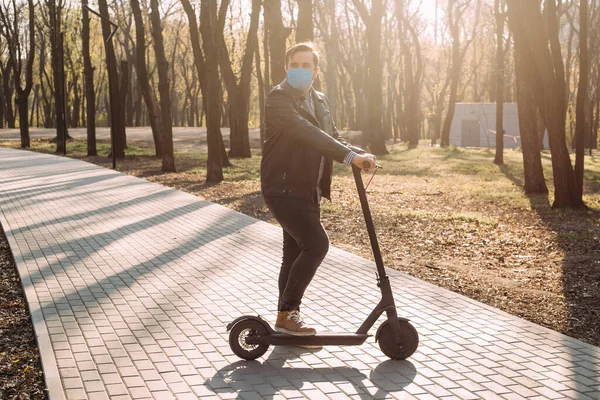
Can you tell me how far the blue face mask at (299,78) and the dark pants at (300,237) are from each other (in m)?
0.72

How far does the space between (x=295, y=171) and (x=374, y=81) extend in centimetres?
2803

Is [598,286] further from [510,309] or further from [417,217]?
[417,217]

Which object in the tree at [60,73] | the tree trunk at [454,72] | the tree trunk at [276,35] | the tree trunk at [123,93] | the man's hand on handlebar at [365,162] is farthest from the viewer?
the tree trunk at [454,72]

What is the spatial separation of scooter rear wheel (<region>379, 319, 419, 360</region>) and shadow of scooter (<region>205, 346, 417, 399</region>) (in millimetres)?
71

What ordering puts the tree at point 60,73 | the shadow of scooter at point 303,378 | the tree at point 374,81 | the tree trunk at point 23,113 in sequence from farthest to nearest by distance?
the tree trunk at point 23,113 → the tree at point 60,73 → the tree at point 374,81 → the shadow of scooter at point 303,378

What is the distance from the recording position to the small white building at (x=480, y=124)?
51.3 m

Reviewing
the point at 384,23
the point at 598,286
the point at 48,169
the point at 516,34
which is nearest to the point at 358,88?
the point at 384,23

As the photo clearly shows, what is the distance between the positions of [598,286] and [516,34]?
8067 millimetres

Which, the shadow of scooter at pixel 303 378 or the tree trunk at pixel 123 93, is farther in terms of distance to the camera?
the tree trunk at pixel 123 93

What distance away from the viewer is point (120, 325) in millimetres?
6172

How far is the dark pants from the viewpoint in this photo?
5.21 meters

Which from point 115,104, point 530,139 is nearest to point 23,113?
point 115,104

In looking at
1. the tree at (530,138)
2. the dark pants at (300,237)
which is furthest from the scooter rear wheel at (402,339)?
the tree at (530,138)

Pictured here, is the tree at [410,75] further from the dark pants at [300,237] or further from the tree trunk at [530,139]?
the dark pants at [300,237]
